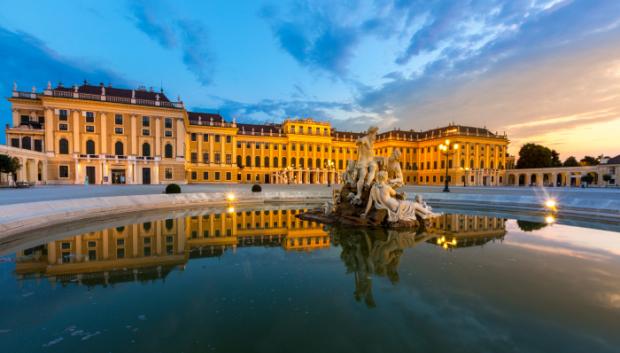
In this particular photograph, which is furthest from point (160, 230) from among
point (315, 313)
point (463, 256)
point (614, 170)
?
point (614, 170)

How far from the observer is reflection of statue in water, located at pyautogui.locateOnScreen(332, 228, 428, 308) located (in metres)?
4.92

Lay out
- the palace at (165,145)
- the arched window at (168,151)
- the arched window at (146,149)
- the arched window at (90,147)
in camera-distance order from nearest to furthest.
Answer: the palace at (165,145), the arched window at (90,147), the arched window at (146,149), the arched window at (168,151)

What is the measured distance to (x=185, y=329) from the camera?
11.2 ft

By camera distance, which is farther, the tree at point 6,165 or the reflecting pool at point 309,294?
the tree at point 6,165

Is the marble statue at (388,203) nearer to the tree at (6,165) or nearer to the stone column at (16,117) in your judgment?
the tree at (6,165)

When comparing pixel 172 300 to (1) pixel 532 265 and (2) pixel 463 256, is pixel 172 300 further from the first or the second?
(1) pixel 532 265

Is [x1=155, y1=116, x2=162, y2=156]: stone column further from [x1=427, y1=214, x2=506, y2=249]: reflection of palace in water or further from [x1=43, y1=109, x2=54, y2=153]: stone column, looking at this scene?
[x1=427, y1=214, x2=506, y2=249]: reflection of palace in water

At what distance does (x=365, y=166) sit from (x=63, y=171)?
4388 centimetres

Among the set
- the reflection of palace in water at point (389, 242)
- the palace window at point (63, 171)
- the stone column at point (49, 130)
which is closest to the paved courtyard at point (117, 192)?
the reflection of palace in water at point (389, 242)

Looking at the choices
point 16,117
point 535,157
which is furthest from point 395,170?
point 535,157

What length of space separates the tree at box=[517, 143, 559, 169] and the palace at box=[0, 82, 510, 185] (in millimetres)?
7580

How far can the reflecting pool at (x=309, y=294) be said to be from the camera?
10.5 feet

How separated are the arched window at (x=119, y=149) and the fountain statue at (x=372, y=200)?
39.1m

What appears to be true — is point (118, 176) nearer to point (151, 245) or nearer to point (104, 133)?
point (104, 133)
